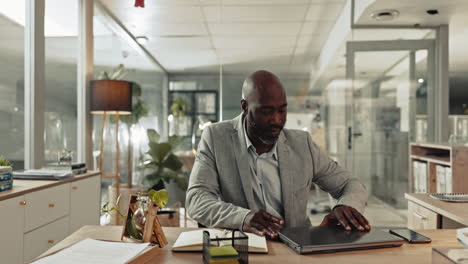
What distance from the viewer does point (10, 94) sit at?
3.01 m

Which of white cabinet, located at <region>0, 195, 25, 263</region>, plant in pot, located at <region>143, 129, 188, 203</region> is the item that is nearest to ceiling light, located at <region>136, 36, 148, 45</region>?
plant in pot, located at <region>143, 129, 188, 203</region>

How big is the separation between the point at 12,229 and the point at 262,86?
1.55 m

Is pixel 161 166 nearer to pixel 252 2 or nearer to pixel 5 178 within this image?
pixel 252 2

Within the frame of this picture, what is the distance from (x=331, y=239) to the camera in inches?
52.1

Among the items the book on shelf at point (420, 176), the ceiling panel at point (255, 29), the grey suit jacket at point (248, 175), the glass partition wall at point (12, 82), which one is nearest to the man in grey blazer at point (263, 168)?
the grey suit jacket at point (248, 175)

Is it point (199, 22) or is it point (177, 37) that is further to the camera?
point (177, 37)

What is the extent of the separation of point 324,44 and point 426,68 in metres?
1.47

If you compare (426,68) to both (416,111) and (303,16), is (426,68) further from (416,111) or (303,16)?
(303,16)

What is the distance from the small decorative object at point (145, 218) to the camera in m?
1.32

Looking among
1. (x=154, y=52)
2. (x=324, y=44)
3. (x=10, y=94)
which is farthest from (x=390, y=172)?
(x=10, y=94)

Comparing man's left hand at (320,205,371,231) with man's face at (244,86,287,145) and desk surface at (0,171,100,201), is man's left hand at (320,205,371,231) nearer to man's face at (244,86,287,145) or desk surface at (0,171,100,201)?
man's face at (244,86,287,145)

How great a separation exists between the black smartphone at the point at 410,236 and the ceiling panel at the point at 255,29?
14.3ft

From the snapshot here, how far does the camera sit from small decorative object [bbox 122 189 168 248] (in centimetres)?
132

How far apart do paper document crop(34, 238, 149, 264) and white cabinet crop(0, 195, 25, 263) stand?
1.06 meters
